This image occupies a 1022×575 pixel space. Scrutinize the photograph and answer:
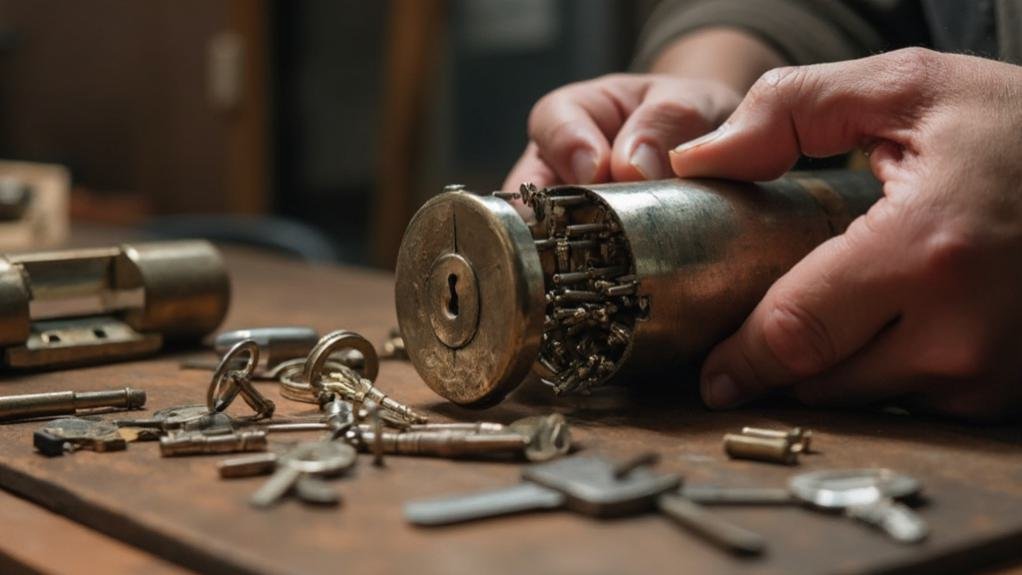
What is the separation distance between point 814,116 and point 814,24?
739mm

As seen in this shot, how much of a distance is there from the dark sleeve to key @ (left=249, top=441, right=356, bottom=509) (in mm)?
1104

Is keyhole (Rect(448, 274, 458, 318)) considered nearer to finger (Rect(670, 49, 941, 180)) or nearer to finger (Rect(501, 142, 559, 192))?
finger (Rect(670, 49, 941, 180))

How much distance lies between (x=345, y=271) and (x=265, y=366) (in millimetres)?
966

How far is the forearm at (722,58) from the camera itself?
1.75 meters

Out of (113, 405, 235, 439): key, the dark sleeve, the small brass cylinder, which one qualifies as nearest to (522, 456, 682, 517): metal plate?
the small brass cylinder

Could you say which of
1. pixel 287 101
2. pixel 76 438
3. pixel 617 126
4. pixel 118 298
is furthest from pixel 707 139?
pixel 287 101

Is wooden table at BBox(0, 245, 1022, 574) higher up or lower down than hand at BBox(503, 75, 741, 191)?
lower down

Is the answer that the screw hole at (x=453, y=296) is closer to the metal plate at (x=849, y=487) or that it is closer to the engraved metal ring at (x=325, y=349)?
the engraved metal ring at (x=325, y=349)

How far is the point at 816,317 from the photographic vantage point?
3.75 ft

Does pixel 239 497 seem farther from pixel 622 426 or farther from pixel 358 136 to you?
pixel 358 136

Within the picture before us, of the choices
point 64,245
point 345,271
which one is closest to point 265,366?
point 345,271

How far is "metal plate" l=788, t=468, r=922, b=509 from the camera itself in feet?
2.88

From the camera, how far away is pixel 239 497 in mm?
917

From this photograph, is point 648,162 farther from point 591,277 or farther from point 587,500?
point 587,500
